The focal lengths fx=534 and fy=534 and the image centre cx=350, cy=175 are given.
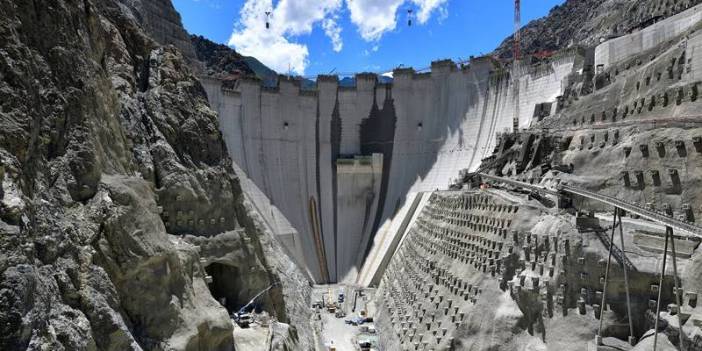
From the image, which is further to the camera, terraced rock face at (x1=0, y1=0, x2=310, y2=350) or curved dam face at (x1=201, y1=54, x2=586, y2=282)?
curved dam face at (x1=201, y1=54, x2=586, y2=282)

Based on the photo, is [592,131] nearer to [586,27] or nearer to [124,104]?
[124,104]

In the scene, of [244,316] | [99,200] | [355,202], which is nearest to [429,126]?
[355,202]

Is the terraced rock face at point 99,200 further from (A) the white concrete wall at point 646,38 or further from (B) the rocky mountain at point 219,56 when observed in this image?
(B) the rocky mountain at point 219,56

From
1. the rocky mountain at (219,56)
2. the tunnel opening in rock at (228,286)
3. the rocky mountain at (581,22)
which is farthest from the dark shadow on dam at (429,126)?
the tunnel opening in rock at (228,286)

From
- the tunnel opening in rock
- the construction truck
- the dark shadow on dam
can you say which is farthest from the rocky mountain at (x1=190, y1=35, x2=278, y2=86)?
the tunnel opening in rock

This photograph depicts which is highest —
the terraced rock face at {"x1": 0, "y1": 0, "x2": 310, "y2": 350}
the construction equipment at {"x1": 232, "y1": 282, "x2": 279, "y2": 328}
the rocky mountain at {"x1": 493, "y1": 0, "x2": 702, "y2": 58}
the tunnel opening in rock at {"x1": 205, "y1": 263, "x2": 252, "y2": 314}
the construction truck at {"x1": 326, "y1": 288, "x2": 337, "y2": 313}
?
the rocky mountain at {"x1": 493, "y1": 0, "x2": 702, "y2": 58}

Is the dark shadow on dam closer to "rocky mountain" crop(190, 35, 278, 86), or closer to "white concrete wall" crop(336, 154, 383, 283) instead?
"white concrete wall" crop(336, 154, 383, 283)
